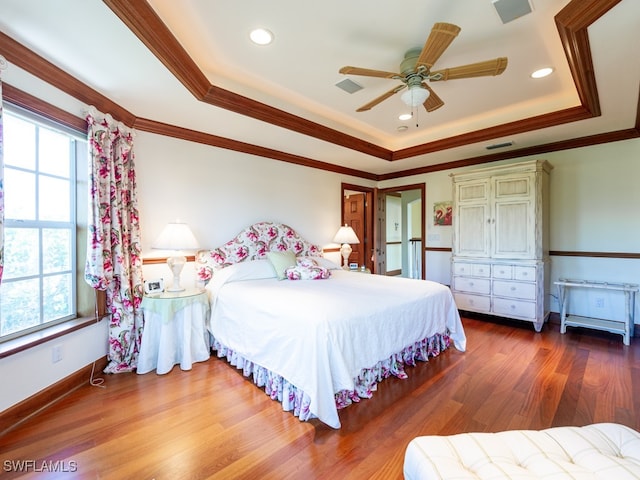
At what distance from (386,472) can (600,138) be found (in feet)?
14.1

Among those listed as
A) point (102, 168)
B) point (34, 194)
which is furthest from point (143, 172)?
point (34, 194)

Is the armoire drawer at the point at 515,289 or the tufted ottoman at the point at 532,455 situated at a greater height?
the armoire drawer at the point at 515,289

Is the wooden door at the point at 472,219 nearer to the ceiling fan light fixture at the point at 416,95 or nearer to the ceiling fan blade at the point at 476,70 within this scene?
the ceiling fan light fixture at the point at 416,95

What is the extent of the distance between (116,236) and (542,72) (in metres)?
3.87

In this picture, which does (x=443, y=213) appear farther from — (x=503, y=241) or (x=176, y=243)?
(x=176, y=243)

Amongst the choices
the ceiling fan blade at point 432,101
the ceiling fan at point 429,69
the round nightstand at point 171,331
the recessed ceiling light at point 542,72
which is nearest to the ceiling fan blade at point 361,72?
the ceiling fan at point 429,69

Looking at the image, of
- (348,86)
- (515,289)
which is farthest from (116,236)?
(515,289)

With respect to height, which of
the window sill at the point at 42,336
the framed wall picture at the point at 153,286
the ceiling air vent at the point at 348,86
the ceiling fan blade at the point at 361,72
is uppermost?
the ceiling air vent at the point at 348,86

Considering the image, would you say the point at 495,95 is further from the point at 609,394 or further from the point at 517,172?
the point at 609,394

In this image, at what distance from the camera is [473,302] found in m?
4.13

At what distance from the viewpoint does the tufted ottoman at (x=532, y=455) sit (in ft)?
3.30

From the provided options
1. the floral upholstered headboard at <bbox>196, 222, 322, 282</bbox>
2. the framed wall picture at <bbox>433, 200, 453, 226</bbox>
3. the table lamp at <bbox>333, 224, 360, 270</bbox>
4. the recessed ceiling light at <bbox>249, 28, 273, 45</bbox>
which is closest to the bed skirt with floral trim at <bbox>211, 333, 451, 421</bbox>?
the floral upholstered headboard at <bbox>196, 222, 322, 282</bbox>

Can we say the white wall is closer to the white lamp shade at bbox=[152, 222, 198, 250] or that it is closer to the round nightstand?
the round nightstand

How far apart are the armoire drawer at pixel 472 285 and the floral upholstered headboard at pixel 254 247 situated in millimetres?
2048
